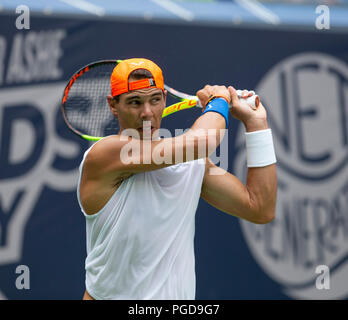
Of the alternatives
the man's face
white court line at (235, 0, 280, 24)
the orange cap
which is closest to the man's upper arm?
the man's face

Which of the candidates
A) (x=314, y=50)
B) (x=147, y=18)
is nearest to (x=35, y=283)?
(x=147, y=18)

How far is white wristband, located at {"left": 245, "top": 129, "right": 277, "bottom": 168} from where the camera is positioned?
328cm

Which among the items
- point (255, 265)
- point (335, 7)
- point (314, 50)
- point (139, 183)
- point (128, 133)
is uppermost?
point (335, 7)

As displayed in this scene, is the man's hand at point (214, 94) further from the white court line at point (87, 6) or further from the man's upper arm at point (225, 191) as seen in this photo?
the white court line at point (87, 6)

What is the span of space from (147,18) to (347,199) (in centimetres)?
263

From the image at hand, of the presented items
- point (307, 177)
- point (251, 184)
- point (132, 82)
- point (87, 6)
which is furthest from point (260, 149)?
point (87, 6)

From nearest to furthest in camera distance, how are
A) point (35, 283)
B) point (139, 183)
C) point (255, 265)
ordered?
point (139, 183) < point (35, 283) < point (255, 265)

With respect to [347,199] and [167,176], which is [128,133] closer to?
[167,176]

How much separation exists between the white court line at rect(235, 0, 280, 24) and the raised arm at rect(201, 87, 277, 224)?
115 inches

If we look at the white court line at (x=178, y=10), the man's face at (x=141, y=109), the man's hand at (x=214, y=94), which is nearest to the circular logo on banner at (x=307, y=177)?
the white court line at (x=178, y=10)

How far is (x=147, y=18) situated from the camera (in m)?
5.90

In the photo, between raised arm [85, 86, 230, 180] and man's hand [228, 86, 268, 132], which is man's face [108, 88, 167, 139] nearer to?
raised arm [85, 86, 230, 180]

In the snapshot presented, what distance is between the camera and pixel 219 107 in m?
3.06

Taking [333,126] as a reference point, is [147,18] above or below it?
above
